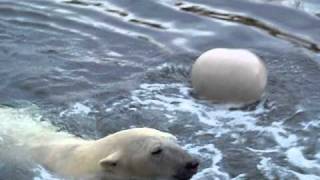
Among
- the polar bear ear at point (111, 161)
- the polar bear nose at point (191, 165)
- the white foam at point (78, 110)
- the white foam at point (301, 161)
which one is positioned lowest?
the white foam at point (78, 110)

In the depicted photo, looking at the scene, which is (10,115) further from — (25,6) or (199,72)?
(25,6)

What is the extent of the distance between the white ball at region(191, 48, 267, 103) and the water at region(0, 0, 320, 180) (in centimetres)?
12

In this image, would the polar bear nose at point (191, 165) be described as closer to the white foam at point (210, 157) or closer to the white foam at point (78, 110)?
the white foam at point (210, 157)

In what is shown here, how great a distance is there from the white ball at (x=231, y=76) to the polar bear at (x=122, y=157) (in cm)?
134

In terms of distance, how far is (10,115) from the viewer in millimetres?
7047

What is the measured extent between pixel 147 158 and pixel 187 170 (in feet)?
1.10

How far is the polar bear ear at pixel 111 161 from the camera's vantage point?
5.94 meters

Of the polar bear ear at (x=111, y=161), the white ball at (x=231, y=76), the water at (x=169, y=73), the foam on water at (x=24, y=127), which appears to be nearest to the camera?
the polar bear ear at (x=111, y=161)

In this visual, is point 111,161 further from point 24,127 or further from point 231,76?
point 231,76

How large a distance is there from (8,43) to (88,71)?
1176mm

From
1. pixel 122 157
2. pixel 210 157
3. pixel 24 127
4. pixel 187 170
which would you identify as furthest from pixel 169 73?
pixel 187 170

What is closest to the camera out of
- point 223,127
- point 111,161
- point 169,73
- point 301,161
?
point 111,161

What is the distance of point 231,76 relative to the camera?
23.8 ft

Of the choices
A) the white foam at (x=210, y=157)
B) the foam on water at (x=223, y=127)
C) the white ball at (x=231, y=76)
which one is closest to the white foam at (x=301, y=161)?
the foam on water at (x=223, y=127)
